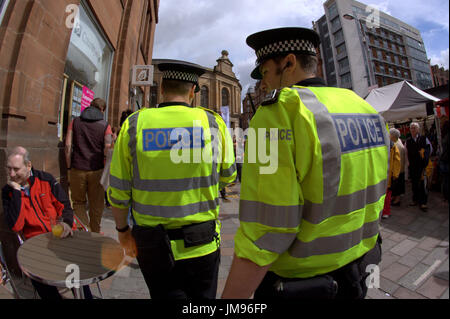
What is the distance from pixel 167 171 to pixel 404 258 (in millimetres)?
2127

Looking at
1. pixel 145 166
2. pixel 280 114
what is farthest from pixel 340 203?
pixel 145 166

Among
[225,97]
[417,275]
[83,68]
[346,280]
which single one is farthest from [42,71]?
[225,97]

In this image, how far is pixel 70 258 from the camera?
61.1 inches

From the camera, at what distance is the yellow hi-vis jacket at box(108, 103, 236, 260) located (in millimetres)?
1320

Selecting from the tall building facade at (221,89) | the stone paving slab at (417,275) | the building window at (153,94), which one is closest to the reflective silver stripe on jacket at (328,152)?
the stone paving slab at (417,275)

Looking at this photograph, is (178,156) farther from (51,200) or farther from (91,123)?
(91,123)

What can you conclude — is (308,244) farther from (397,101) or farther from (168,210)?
(397,101)

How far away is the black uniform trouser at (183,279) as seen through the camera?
1287 mm

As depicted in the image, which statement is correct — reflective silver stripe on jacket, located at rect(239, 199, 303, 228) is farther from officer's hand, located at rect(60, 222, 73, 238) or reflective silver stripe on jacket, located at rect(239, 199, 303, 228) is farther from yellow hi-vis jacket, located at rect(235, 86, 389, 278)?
officer's hand, located at rect(60, 222, 73, 238)

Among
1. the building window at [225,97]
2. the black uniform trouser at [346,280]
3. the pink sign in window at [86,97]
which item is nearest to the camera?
the black uniform trouser at [346,280]

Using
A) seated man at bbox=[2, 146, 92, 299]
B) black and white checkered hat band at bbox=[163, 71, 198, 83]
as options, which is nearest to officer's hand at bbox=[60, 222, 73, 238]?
seated man at bbox=[2, 146, 92, 299]

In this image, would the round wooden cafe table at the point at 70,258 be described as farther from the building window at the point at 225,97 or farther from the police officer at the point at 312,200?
the building window at the point at 225,97
